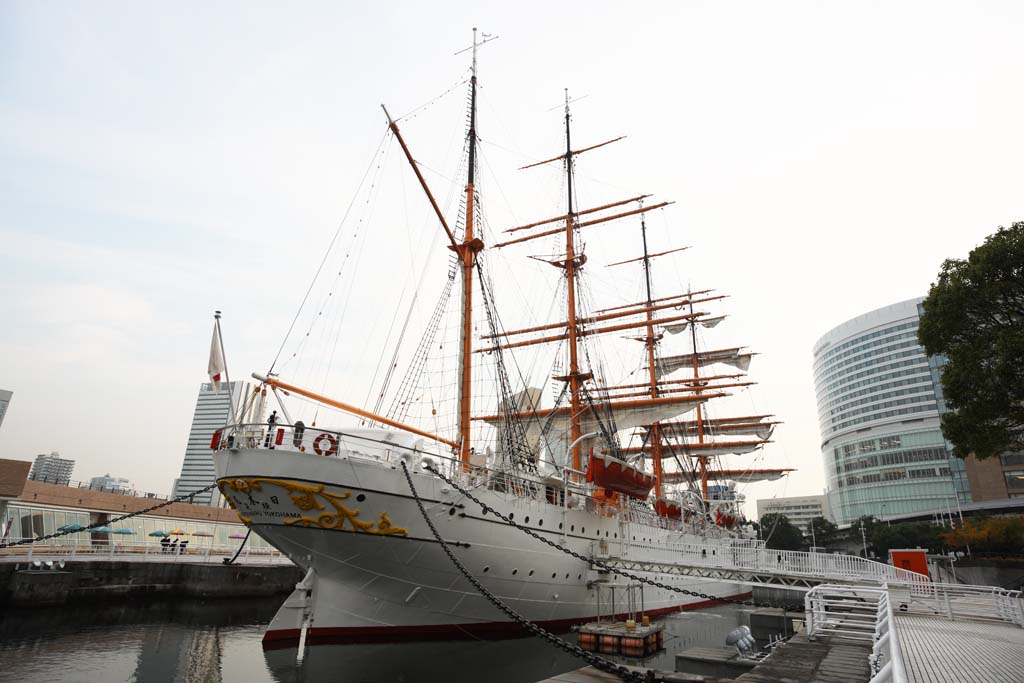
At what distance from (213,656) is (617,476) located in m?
13.2

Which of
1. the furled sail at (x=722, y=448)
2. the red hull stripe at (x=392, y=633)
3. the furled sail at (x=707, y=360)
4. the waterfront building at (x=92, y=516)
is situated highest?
the furled sail at (x=707, y=360)

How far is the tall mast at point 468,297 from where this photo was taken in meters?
18.6

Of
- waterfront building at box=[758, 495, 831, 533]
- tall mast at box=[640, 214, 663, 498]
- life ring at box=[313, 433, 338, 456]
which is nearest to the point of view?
life ring at box=[313, 433, 338, 456]

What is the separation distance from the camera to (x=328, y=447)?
13.7m

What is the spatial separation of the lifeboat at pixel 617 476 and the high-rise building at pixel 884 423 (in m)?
80.0

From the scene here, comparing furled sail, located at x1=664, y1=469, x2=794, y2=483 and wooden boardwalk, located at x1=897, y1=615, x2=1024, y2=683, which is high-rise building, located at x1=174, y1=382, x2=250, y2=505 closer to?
furled sail, located at x1=664, y1=469, x2=794, y2=483

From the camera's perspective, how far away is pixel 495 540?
16141mm

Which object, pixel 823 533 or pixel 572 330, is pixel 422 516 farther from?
pixel 823 533

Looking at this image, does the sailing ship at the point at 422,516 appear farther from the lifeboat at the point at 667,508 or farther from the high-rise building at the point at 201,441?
the high-rise building at the point at 201,441

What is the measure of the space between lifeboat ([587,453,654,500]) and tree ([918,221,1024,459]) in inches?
386

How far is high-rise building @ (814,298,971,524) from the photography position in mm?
87312

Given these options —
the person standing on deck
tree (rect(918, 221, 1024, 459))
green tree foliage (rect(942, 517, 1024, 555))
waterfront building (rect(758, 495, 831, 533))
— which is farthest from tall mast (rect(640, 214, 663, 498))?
waterfront building (rect(758, 495, 831, 533))

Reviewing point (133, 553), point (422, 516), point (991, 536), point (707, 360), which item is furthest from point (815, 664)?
A: point (991, 536)

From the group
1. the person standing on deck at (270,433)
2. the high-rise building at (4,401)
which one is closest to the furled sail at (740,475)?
the person standing on deck at (270,433)
